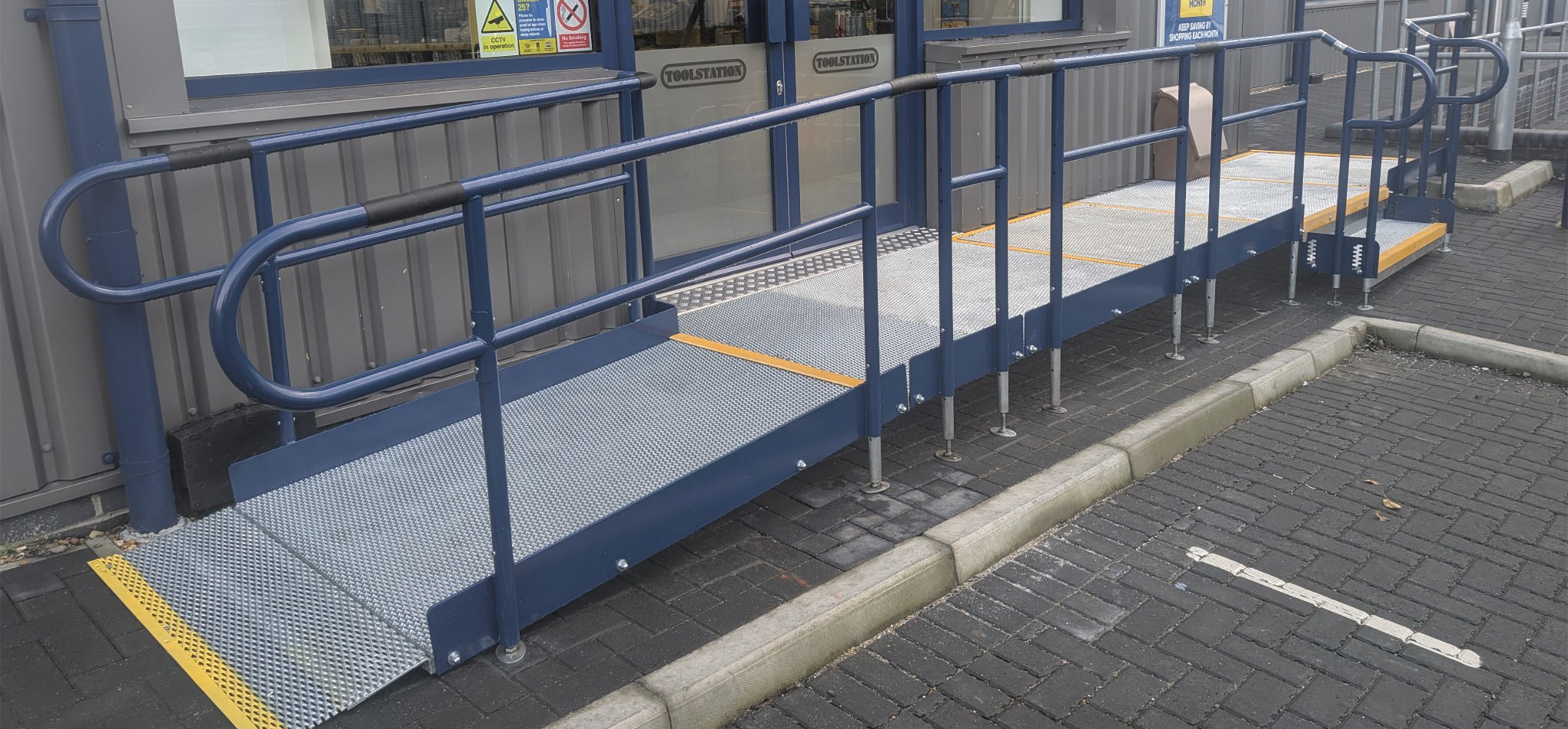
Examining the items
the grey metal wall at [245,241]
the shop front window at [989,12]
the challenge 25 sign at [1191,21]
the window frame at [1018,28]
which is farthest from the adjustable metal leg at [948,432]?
the challenge 25 sign at [1191,21]

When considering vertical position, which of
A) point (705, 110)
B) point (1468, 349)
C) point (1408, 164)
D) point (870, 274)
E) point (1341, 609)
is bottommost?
point (1341, 609)

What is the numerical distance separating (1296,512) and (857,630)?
1826mm

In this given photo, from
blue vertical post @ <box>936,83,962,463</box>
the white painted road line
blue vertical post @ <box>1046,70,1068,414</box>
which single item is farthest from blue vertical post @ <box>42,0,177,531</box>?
the white painted road line

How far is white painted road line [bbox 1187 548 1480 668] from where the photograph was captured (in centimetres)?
348

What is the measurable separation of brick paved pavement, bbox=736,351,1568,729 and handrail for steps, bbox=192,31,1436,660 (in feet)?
2.57

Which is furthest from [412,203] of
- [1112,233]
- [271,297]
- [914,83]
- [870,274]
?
[1112,233]

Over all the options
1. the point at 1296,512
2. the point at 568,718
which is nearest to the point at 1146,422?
the point at 1296,512

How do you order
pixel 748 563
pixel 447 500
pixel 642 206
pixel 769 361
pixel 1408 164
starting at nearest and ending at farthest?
1. pixel 447 500
2. pixel 748 563
3. pixel 769 361
4. pixel 642 206
5. pixel 1408 164

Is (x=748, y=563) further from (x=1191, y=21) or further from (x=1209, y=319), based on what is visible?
(x=1191, y=21)

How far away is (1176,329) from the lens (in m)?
5.84

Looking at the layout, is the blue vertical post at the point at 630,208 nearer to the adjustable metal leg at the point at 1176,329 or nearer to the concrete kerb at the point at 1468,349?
the adjustable metal leg at the point at 1176,329

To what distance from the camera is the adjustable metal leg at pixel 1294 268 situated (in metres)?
6.73

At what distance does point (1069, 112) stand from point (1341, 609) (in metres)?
4.67

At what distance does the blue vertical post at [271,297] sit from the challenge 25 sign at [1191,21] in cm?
624
